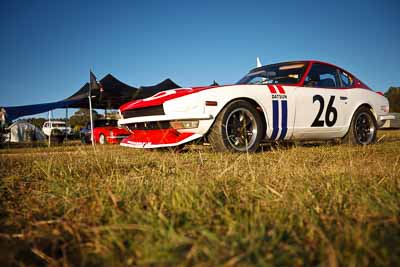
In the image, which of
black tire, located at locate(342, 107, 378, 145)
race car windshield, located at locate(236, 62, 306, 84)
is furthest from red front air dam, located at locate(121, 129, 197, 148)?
black tire, located at locate(342, 107, 378, 145)

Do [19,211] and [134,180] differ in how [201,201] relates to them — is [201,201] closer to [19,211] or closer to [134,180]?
[134,180]

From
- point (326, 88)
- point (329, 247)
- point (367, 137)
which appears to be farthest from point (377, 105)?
point (329, 247)

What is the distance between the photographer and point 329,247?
71cm

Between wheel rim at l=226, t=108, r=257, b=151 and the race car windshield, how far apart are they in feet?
3.08

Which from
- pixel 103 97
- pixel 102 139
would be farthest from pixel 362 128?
pixel 103 97

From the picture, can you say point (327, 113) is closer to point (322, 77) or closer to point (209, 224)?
point (322, 77)

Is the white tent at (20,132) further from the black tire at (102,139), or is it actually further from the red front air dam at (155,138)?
the red front air dam at (155,138)

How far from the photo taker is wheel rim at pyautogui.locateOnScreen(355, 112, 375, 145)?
4848 millimetres

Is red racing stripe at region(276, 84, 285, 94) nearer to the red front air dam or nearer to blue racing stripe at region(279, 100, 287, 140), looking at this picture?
blue racing stripe at region(279, 100, 287, 140)

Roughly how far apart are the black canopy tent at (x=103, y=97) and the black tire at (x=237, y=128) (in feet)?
31.0

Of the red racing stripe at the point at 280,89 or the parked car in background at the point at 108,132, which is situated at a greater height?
the red racing stripe at the point at 280,89

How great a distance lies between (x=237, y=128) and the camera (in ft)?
11.4

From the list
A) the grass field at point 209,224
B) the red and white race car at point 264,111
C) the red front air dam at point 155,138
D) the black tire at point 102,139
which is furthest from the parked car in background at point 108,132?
the grass field at point 209,224

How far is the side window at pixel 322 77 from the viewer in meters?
4.27
